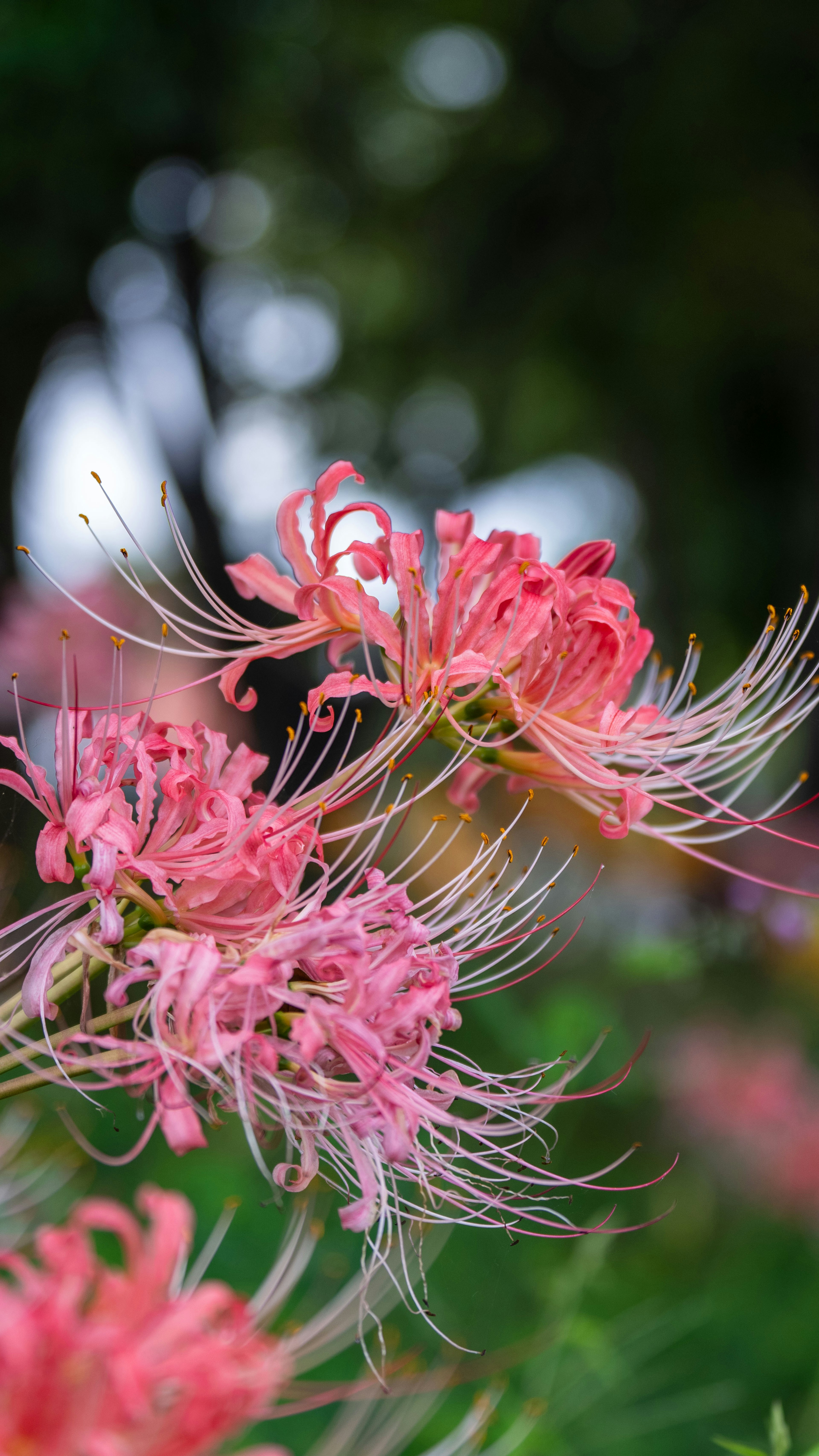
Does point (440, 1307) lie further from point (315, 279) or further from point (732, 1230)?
point (315, 279)

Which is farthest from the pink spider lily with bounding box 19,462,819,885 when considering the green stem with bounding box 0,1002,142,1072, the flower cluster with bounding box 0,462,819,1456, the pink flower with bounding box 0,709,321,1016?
the green stem with bounding box 0,1002,142,1072

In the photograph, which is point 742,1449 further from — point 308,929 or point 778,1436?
point 308,929

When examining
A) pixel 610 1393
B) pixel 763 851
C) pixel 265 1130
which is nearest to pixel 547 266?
pixel 763 851

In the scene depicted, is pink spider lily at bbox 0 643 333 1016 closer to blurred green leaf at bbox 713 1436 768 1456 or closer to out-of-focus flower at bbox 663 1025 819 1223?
blurred green leaf at bbox 713 1436 768 1456

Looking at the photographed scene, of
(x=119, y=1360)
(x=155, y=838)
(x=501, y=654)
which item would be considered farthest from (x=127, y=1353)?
(x=501, y=654)

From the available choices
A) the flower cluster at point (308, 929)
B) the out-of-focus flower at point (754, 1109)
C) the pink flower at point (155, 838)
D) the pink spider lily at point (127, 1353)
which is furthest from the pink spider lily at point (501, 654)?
the out-of-focus flower at point (754, 1109)

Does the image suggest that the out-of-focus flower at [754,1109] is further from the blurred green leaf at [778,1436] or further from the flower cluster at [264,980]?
the flower cluster at [264,980]
